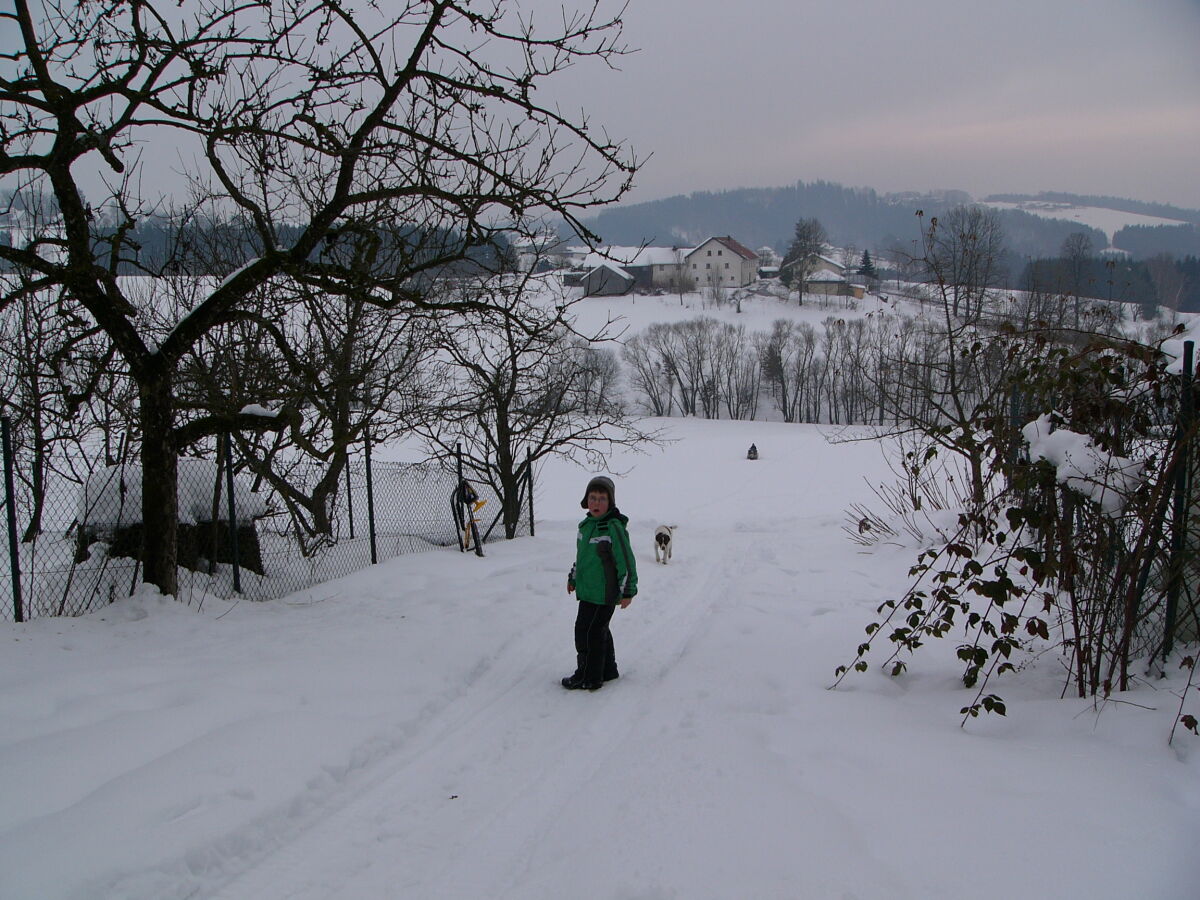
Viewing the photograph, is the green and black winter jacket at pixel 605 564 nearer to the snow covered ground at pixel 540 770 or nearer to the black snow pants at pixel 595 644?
the black snow pants at pixel 595 644

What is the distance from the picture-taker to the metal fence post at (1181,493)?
13.5 feet

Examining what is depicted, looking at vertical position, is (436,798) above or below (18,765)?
below

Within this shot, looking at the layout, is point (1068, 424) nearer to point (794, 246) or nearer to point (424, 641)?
point (424, 641)

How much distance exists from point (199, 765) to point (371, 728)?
3.29ft

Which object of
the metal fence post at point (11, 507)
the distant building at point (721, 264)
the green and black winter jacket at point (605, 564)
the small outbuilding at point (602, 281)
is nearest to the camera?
the green and black winter jacket at point (605, 564)

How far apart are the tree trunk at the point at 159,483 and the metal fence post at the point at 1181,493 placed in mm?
7159

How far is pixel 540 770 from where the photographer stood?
4.43m

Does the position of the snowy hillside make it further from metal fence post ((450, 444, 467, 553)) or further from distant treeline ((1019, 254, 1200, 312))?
metal fence post ((450, 444, 467, 553))

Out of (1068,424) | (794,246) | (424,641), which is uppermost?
(794,246)

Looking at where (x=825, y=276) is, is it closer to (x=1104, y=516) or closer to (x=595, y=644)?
(x=595, y=644)

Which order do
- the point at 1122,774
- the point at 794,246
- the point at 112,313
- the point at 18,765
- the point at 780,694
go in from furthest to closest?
the point at 794,246 < the point at 112,313 < the point at 780,694 < the point at 18,765 < the point at 1122,774

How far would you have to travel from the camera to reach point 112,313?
254 inches

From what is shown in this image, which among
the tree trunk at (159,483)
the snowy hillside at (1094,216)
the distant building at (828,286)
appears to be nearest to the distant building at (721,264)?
the distant building at (828,286)

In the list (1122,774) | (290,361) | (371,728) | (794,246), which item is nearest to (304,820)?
(371,728)
